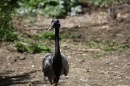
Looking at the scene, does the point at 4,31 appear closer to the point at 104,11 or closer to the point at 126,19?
the point at 126,19

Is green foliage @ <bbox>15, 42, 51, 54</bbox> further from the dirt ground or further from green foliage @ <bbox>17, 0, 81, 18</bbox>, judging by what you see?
green foliage @ <bbox>17, 0, 81, 18</bbox>

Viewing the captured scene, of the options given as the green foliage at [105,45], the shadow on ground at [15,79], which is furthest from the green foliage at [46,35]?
the shadow on ground at [15,79]

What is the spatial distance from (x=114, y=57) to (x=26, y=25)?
5348 millimetres

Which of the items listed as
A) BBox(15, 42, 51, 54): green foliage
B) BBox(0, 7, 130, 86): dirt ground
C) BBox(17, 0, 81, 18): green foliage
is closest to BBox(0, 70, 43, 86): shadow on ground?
BBox(0, 7, 130, 86): dirt ground

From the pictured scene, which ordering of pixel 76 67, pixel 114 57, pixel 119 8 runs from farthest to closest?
pixel 119 8 → pixel 114 57 → pixel 76 67

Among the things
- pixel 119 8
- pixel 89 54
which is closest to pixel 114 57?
pixel 89 54

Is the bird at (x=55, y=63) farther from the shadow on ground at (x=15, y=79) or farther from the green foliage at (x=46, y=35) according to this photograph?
the green foliage at (x=46, y=35)

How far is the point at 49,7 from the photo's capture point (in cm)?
1617

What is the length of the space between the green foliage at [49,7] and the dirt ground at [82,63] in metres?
2.18

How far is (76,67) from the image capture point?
31.0 ft

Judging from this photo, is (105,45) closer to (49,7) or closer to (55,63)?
(55,63)

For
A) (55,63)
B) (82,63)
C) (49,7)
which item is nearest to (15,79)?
(55,63)

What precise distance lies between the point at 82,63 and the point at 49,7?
6859 millimetres

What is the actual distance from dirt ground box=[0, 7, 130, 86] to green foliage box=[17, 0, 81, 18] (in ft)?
7.15
